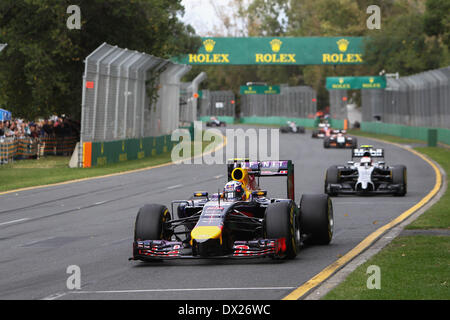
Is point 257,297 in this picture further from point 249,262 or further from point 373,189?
point 373,189

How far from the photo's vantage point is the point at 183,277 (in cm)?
1012

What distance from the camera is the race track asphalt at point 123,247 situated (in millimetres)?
9359

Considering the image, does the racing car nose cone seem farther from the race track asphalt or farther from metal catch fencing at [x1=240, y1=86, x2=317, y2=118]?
metal catch fencing at [x1=240, y1=86, x2=317, y2=118]

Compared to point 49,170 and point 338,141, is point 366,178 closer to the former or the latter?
point 49,170

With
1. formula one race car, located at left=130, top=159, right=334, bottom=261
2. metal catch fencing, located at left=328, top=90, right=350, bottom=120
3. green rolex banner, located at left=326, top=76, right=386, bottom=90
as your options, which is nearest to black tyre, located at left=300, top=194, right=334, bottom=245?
formula one race car, located at left=130, top=159, right=334, bottom=261

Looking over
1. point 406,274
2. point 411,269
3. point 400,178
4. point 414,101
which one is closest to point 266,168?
point 411,269

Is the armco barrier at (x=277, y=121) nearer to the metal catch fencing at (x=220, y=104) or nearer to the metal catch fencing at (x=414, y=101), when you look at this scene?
the metal catch fencing at (x=220, y=104)

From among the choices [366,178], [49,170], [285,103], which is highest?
[285,103]

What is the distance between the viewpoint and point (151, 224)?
37.3 ft

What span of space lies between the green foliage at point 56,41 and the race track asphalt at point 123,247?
12.5 metres

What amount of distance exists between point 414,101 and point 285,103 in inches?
2110

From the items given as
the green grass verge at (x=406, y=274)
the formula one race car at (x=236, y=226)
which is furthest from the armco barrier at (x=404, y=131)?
the green grass verge at (x=406, y=274)
